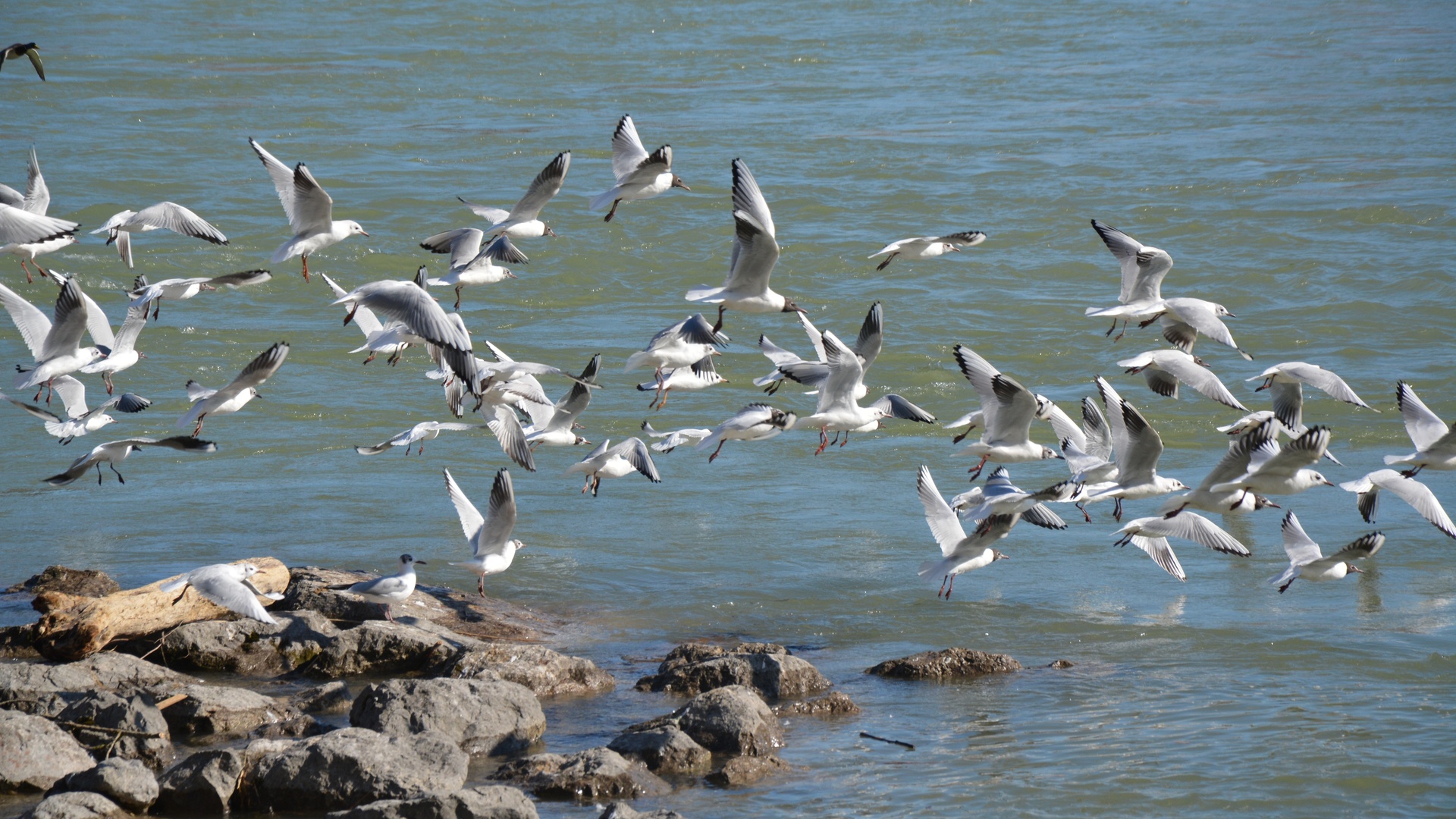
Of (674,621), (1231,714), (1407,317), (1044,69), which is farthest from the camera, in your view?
(1044,69)

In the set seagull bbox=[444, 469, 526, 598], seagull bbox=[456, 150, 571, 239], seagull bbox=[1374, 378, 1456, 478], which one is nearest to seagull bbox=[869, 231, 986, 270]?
seagull bbox=[456, 150, 571, 239]

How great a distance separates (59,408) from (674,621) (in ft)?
29.5

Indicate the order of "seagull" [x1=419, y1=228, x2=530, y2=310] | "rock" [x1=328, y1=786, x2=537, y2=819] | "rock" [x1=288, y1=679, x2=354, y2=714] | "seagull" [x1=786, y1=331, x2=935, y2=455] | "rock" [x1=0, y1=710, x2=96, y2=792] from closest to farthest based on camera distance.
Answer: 1. "rock" [x1=328, y1=786, x2=537, y2=819]
2. "rock" [x1=0, y1=710, x2=96, y2=792]
3. "rock" [x1=288, y1=679, x2=354, y2=714]
4. "seagull" [x1=786, y1=331, x2=935, y2=455]
5. "seagull" [x1=419, y1=228, x2=530, y2=310]

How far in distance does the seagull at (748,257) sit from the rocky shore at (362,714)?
2423 mm

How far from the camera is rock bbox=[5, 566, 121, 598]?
8.64m

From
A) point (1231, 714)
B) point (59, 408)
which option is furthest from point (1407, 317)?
point (59, 408)

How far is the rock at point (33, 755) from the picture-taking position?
19.9 feet

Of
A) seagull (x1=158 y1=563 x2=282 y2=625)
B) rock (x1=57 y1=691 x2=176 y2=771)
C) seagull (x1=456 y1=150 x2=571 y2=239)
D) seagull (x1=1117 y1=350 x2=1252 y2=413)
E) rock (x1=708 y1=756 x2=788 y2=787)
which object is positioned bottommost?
rock (x1=57 y1=691 x2=176 y2=771)

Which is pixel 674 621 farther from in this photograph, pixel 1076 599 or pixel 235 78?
pixel 235 78

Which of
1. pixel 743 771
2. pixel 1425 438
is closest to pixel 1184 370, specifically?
pixel 1425 438

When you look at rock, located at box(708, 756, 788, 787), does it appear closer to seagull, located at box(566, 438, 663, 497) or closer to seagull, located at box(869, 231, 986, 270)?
seagull, located at box(566, 438, 663, 497)

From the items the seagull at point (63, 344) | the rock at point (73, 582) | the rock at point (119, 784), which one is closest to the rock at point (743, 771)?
the rock at point (119, 784)

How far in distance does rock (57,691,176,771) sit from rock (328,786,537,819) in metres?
1.40

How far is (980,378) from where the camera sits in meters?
9.16
